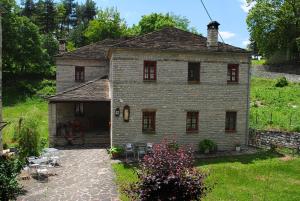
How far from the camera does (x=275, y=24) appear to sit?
2584 inches

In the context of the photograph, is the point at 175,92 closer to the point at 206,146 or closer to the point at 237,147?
the point at 206,146

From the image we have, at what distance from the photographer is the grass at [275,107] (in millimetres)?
30078

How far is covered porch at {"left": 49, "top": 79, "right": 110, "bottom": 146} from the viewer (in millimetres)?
26125

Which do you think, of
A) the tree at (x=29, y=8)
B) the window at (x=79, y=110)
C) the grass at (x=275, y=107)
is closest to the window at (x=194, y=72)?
the grass at (x=275, y=107)

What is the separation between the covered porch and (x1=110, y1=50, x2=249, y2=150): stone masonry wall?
293 centimetres

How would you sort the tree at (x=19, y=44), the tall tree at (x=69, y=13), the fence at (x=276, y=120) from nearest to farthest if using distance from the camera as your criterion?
the fence at (x=276, y=120) → the tree at (x=19, y=44) → the tall tree at (x=69, y=13)

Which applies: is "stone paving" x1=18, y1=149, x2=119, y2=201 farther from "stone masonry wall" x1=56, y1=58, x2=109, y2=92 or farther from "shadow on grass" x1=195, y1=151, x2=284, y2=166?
"stone masonry wall" x1=56, y1=58, x2=109, y2=92

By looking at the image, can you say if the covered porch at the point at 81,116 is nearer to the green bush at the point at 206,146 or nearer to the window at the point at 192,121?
the window at the point at 192,121

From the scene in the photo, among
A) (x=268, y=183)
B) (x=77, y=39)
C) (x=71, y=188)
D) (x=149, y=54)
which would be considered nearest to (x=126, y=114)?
(x=149, y=54)

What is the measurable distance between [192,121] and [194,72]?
294 cm

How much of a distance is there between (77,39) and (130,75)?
2360 inches

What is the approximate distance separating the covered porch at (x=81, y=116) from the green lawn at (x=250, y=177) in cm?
687

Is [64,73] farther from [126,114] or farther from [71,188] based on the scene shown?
[71,188]

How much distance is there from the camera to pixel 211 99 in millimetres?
24656
